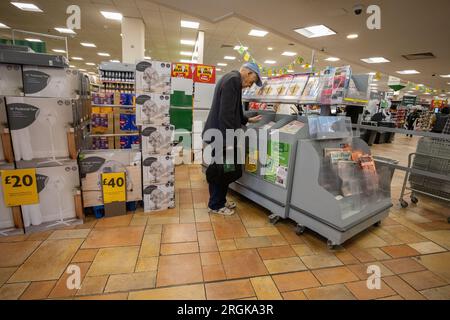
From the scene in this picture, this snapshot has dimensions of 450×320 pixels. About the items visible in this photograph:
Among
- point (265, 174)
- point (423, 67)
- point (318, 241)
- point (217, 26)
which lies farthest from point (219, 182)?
point (423, 67)

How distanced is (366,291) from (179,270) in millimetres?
1406

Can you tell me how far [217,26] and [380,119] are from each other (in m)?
7.02

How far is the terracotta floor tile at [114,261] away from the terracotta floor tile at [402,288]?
201 centimetres

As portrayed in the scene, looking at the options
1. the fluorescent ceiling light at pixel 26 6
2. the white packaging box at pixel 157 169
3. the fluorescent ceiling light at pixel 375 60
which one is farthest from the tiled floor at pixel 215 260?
the fluorescent ceiling light at pixel 375 60

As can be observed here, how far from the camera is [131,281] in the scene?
169 cm

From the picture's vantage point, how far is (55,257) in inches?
75.0

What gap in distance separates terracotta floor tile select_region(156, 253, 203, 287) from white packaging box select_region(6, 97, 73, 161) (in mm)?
1461

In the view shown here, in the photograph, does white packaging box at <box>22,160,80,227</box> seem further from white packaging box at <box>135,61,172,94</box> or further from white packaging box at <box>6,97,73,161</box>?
white packaging box at <box>135,61,172,94</box>

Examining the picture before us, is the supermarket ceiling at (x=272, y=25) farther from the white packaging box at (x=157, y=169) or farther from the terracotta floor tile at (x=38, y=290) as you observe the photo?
the terracotta floor tile at (x=38, y=290)

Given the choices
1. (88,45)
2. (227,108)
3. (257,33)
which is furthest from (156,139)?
(88,45)

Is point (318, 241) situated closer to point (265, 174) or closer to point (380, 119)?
Answer: point (265, 174)

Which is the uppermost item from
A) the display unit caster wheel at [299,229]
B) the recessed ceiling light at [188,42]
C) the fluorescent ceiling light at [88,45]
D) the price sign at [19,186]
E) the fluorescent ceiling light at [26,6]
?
the fluorescent ceiling light at [88,45]

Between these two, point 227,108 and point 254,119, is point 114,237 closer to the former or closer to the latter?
point 227,108

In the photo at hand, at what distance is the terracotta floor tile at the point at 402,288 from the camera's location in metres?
1.72
